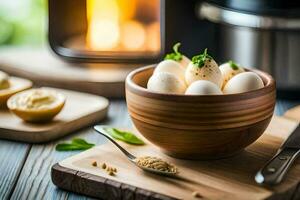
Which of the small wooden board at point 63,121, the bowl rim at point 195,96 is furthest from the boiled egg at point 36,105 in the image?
the bowl rim at point 195,96

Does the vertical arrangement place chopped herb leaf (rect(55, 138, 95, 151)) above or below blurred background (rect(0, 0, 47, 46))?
above

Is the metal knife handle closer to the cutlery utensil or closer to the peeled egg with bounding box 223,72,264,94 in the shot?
the cutlery utensil

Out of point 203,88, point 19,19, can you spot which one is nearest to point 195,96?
point 203,88

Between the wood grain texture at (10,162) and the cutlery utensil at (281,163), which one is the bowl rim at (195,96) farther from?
the wood grain texture at (10,162)

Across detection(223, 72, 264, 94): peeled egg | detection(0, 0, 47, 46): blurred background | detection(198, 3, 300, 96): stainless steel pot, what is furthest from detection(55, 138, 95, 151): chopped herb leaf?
detection(0, 0, 47, 46): blurred background

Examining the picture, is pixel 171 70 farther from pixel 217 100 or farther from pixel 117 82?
pixel 117 82

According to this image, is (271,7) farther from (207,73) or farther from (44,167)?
(44,167)

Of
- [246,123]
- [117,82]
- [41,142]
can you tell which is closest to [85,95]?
[117,82]
